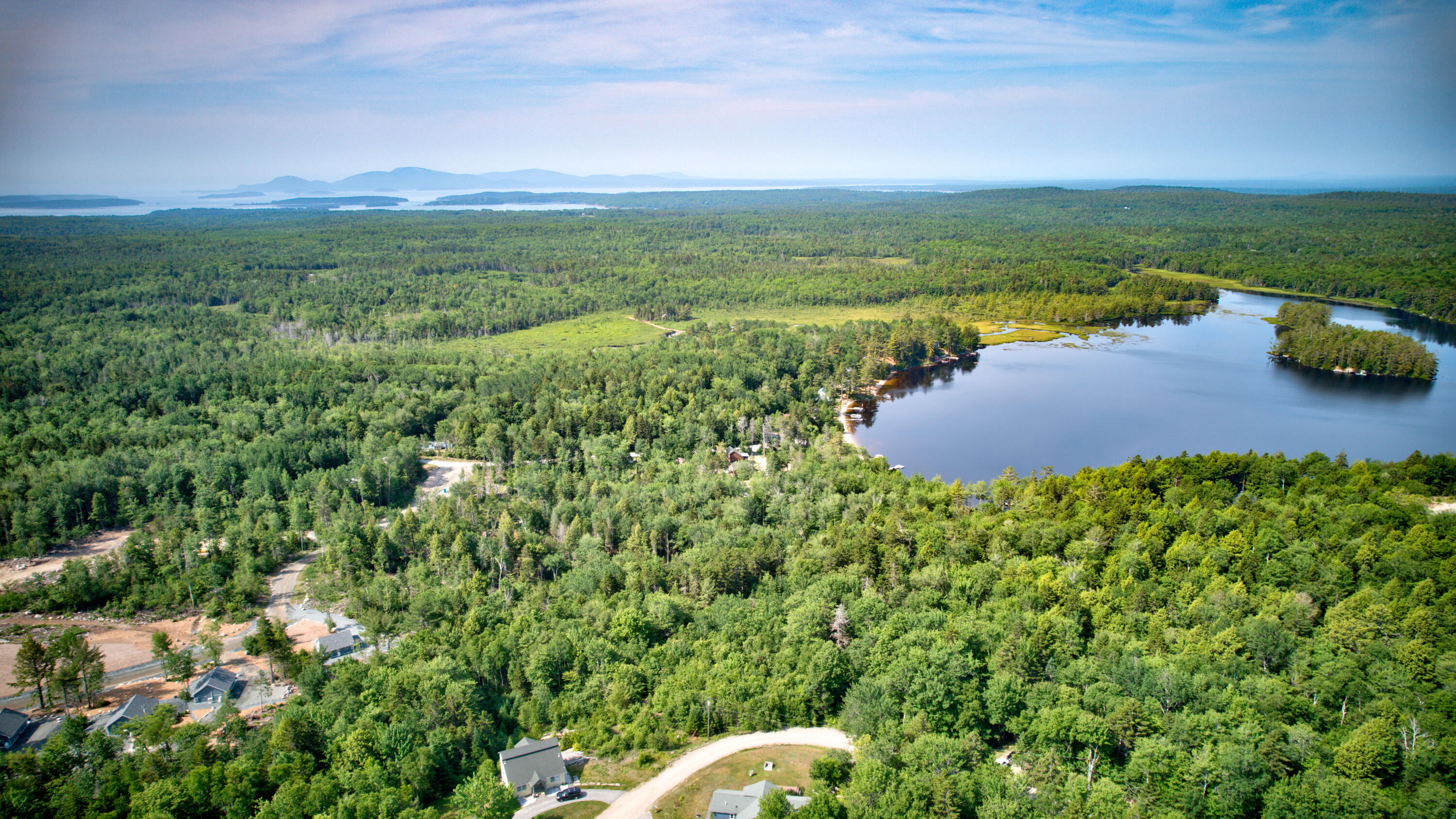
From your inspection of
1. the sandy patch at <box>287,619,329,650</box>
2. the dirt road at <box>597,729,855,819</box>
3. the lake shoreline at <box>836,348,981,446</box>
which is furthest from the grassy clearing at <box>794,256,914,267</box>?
the dirt road at <box>597,729,855,819</box>

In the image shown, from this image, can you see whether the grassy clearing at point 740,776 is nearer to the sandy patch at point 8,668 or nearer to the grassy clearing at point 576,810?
the grassy clearing at point 576,810

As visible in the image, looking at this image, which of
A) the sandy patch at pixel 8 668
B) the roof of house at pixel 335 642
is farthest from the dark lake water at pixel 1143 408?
the sandy patch at pixel 8 668

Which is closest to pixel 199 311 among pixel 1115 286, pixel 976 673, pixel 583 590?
pixel 583 590

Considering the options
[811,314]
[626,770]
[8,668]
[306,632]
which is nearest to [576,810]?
[626,770]

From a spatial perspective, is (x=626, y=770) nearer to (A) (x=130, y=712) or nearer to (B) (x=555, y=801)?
(B) (x=555, y=801)

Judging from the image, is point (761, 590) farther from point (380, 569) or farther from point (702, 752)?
point (380, 569)

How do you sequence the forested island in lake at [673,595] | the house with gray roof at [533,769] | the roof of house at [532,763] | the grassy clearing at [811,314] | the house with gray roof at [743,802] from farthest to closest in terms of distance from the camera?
the grassy clearing at [811,314], the roof of house at [532,763], the house with gray roof at [533,769], the forested island in lake at [673,595], the house with gray roof at [743,802]

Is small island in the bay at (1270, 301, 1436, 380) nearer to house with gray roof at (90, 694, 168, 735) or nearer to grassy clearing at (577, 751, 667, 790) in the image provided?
grassy clearing at (577, 751, 667, 790)
